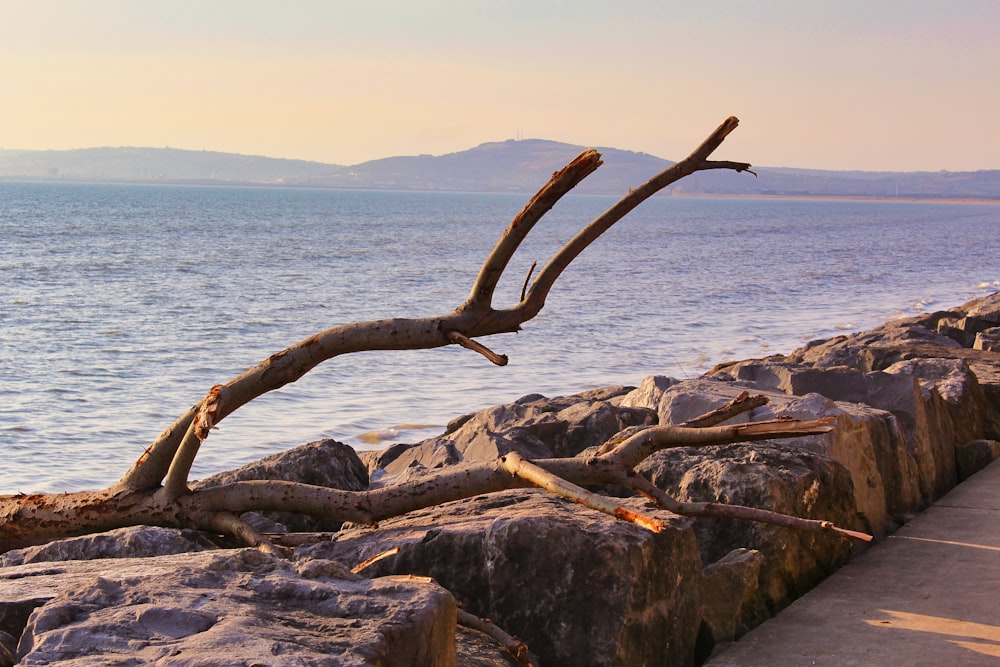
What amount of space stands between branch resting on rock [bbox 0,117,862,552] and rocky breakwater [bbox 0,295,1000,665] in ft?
0.41

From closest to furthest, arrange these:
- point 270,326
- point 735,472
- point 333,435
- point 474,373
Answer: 1. point 735,472
2. point 333,435
3. point 474,373
4. point 270,326

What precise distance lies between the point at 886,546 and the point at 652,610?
2.08 metres

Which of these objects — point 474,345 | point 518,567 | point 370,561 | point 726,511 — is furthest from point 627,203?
point 370,561

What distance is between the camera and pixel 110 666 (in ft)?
7.11

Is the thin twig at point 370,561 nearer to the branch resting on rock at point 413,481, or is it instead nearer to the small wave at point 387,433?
the branch resting on rock at point 413,481

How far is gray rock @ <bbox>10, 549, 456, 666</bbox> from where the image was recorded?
88.7 inches

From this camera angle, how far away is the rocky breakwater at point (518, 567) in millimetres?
2410

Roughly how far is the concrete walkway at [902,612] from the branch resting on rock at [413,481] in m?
0.53

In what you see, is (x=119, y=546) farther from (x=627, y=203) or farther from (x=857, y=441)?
(x=857, y=441)

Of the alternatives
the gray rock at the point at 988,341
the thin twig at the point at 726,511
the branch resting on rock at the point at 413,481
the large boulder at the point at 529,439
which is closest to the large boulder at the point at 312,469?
the large boulder at the point at 529,439

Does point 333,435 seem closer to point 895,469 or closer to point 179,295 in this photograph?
point 895,469

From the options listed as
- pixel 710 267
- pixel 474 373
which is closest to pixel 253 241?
pixel 710 267

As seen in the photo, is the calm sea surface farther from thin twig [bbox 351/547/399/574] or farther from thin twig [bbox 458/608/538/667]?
thin twig [bbox 458/608/538/667]

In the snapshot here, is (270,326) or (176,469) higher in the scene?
(176,469)
